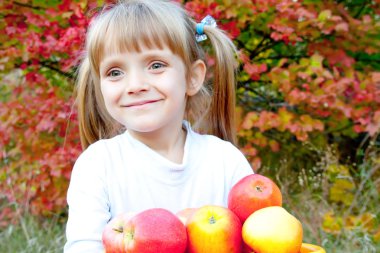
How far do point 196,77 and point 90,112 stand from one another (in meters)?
0.44

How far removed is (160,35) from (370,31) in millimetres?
1958

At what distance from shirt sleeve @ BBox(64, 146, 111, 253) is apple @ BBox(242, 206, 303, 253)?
0.46 m

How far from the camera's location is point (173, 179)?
1.92 m

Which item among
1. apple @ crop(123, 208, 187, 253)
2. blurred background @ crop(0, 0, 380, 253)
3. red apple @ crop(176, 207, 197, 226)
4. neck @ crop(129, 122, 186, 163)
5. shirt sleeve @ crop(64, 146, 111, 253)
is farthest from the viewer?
blurred background @ crop(0, 0, 380, 253)

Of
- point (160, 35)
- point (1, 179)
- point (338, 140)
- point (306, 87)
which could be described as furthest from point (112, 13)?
point (338, 140)

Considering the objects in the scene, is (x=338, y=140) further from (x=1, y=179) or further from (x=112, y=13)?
(x=112, y=13)

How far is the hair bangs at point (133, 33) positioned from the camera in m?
1.79

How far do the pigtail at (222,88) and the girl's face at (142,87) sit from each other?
0.37 m

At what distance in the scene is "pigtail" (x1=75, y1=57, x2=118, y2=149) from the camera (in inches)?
84.9

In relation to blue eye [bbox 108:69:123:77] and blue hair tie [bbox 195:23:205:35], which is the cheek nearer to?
blue eye [bbox 108:69:123:77]

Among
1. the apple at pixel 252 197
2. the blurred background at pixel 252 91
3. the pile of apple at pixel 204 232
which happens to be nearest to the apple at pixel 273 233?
the pile of apple at pixel 204 232

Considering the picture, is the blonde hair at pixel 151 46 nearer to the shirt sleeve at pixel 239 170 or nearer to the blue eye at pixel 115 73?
the blue eye at pixel 115 73

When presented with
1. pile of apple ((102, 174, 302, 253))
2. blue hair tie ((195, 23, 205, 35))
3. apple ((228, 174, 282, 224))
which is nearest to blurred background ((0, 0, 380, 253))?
blue hair tie ((195, 23, 205, 35))

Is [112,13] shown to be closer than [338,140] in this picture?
Yes
